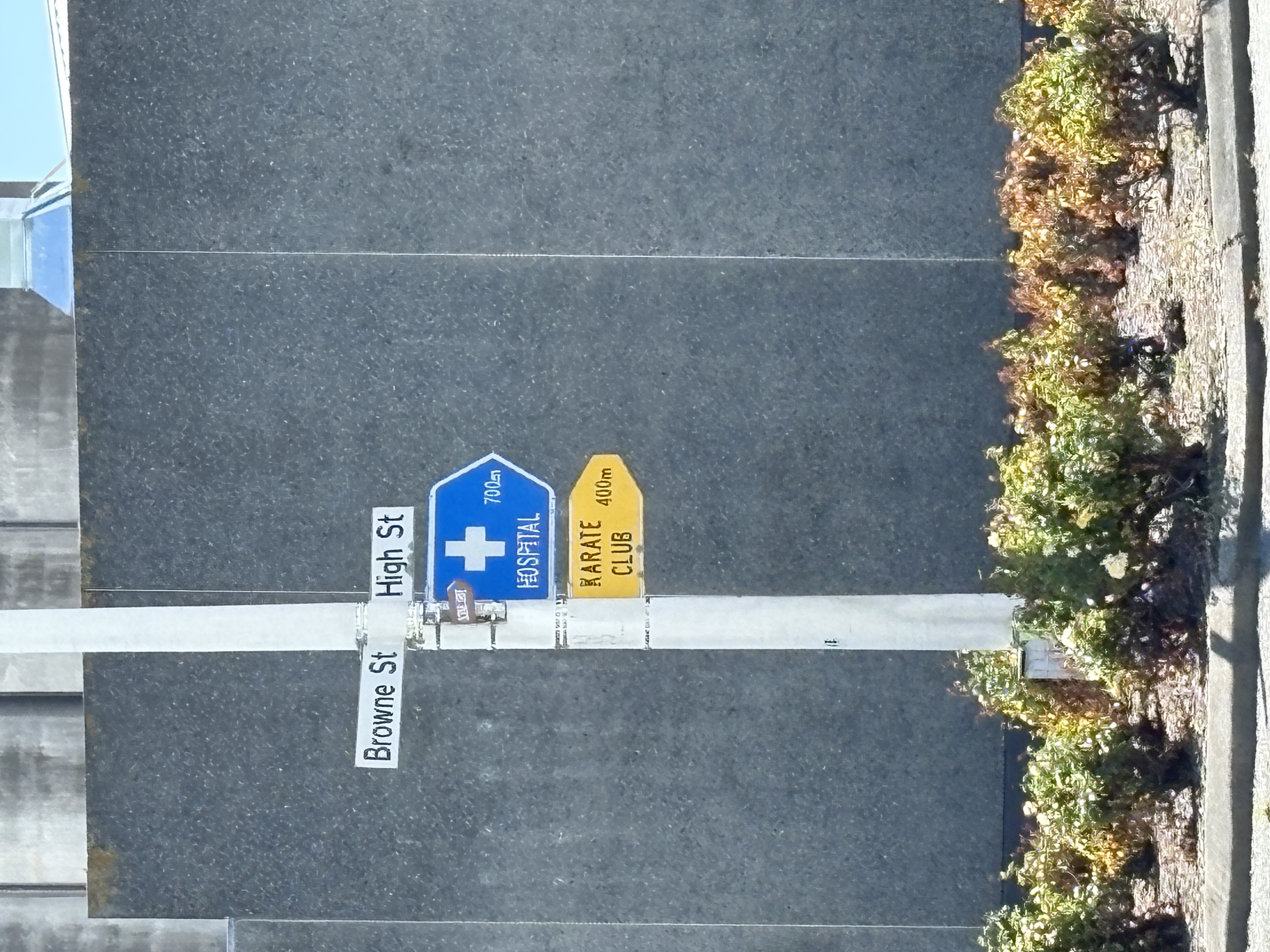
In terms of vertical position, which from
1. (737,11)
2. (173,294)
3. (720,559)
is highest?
(737,11)

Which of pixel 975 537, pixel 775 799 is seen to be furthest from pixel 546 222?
pixel 775 799

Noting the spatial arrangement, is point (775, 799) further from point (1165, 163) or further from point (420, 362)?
point (1165, 163)

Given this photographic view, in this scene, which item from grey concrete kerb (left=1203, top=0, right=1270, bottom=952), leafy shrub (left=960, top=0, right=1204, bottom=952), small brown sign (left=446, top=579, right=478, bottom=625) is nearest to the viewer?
grey concrete kerb (left=1203, top=0, right=1270, bottom=952)

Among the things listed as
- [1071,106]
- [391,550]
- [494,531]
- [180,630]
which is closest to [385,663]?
[391,550]

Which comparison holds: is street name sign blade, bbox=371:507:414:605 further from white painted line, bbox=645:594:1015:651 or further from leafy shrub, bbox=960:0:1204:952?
leafy shrub, bbox=960:0:1204:952

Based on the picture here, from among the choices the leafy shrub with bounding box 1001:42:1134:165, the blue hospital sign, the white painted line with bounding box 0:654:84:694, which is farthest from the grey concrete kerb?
the white painted line with bounding box 0:654:84:694

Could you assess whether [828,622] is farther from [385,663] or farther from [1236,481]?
[385,663]

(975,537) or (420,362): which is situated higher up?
(420,362)
